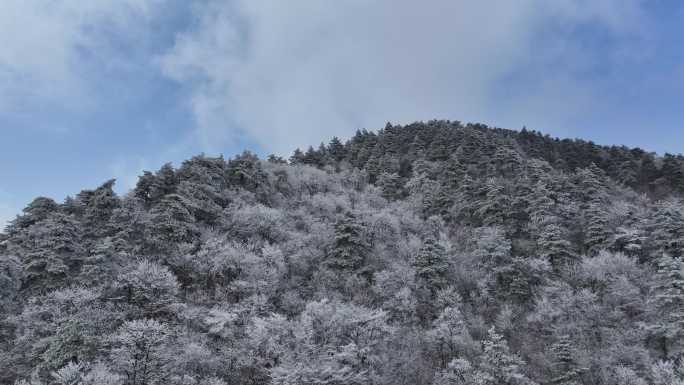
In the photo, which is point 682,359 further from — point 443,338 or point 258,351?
point 258,351

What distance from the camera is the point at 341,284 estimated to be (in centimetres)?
4609

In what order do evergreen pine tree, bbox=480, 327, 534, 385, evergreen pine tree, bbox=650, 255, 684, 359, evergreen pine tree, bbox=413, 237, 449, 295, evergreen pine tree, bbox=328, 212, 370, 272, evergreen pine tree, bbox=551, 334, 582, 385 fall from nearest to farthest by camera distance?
evergreen pine tree, bbox=480, 327, 534, 385 < evergreen pine tree, bbox=551, 334, 582, 385 < evergreen pine tree, bbox=650, 255, 684, 359 < evergreen pine tree, bbox=413, 237, 449, 295 < evergreen pine tree, bbox=328, 212, 370, 272

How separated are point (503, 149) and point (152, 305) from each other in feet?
210

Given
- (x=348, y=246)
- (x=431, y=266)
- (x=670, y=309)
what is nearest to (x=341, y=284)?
(x=348, y=246)

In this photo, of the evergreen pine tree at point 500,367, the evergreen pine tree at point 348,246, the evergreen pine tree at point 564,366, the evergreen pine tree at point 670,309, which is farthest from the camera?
the evergreen pine tree at point 348,246

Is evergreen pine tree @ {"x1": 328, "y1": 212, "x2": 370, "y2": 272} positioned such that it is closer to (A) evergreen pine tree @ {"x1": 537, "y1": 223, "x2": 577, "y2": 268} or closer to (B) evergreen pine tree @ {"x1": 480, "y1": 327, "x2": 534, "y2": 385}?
(B) evergreen pine tree @ {"x1": 480, "y1": 327, "x2": 534, "y2": 385}

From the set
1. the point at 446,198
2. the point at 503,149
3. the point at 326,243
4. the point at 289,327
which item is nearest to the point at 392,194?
the point at 446,198

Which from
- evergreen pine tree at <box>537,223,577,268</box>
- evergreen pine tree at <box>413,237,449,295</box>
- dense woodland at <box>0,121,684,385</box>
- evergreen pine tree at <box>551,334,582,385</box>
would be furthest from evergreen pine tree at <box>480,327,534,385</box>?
evergreen pine tree at <box>537,223,577,268</box>

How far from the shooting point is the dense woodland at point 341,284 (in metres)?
31.7

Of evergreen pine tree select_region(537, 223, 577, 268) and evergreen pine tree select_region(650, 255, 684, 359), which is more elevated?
evergreen pine tree select_region(537, 223, 577, 268)

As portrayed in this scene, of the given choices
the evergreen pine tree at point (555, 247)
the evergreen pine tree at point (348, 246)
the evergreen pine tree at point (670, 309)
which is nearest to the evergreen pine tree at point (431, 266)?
the evergreen pine tree at point (348, 246)

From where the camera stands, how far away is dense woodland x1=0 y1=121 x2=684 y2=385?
1249 inches

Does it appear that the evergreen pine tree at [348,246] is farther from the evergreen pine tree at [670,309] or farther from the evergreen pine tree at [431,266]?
the evergreen pine tree at [670,309]

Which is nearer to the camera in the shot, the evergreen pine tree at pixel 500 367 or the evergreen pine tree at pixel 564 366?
the evergreen pine tree at pixel 500 367
